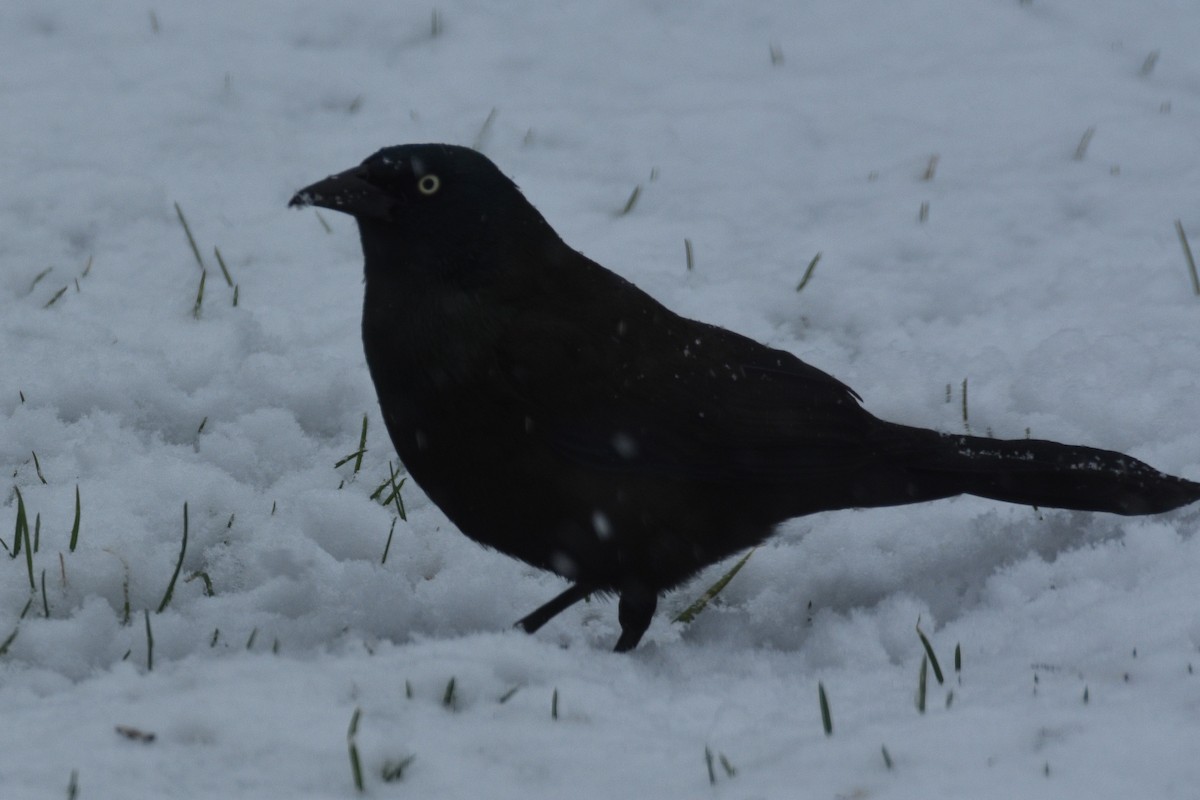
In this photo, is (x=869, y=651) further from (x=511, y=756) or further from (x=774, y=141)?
(x=774, y=141)

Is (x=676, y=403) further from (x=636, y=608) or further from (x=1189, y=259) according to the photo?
(x=1189, y=259)

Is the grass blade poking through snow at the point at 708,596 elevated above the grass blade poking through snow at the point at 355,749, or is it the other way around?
the grass blade poking through snow at the point at 355,749

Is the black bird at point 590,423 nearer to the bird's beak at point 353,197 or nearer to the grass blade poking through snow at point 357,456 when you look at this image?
the bird's beak at point 353,197

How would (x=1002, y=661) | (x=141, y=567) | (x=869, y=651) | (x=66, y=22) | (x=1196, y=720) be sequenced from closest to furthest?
(x=1196, y=720)
(x=1002, y=661)
(x=869, y=651)
(x=141, y=567)
(x=66, y=22)

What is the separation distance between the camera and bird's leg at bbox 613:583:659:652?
135 inches

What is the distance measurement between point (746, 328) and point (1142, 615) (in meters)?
2.27

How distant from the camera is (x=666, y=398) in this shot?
11.4 feet

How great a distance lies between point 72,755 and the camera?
234cm

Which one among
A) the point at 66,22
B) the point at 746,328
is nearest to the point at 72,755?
the point at 746,328

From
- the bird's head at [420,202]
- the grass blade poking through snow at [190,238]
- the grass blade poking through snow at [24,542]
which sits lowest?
the grass blade poking through snow at [24,542]

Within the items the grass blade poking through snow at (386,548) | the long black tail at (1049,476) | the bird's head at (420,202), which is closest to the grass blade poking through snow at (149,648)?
the grass blade poking through snow at (386,548)

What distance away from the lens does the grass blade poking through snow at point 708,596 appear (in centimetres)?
364

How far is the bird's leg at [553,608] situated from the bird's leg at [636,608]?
110 millimetres

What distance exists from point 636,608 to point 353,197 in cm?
Answer: 123
